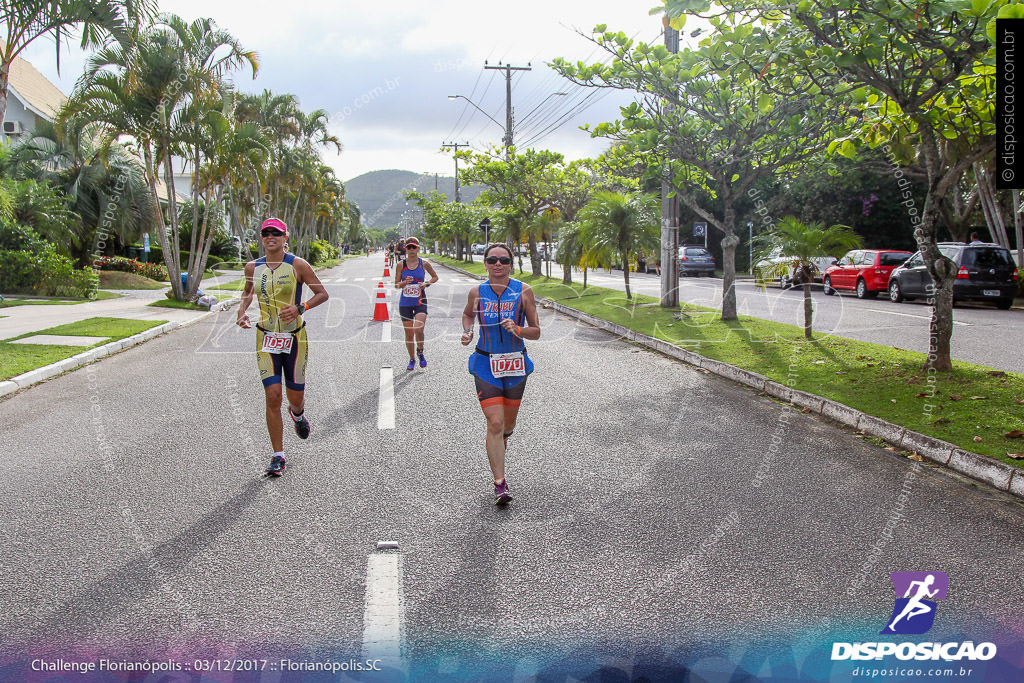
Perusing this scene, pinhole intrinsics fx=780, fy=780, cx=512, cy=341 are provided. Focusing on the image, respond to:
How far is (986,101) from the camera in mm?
8680

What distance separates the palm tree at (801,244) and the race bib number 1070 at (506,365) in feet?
26.4

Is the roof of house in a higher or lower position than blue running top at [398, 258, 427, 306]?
higher

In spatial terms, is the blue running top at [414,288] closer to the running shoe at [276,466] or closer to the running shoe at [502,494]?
the running shoe at [276,466]

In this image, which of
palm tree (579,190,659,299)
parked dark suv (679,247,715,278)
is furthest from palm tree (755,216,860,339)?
parked dark suv (679,247,715,278)

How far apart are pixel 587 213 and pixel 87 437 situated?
1484 centimetres

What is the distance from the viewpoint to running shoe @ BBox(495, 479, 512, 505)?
513 centimetres

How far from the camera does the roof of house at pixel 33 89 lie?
35.8 meters

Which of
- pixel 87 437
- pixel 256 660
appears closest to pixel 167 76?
pixel 87 437

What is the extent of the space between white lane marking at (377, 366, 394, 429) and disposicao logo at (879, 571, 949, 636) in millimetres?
4605

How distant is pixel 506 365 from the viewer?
5.31 metres

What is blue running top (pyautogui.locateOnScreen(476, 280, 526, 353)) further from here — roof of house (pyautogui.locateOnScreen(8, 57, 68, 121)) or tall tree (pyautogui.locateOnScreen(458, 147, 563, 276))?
roof of house (pyautogui.locateOnScreen(8, 57, 68, 121))

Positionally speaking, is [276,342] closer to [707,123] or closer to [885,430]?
[885,430]

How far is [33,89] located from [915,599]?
45.5 meters

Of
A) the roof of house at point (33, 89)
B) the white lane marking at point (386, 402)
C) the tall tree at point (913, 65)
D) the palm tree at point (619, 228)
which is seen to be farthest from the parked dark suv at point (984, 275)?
the roof of house at point (33, 89)
